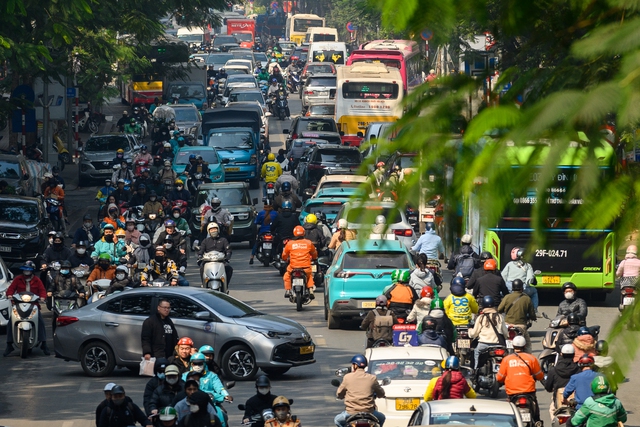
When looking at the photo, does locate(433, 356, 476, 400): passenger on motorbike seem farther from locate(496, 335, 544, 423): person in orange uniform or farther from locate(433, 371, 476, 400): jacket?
locate(496, 335, 544, 423): person in orange uniform

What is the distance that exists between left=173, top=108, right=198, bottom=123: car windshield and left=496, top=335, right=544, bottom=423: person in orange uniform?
137 ft

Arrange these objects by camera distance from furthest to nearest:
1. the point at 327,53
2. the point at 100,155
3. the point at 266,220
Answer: the point at 327,53 < the point at 100,155 < the point at 266,220

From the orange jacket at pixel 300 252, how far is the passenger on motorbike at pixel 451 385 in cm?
1029

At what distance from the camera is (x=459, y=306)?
20.1 meters

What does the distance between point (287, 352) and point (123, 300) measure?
2731 mm

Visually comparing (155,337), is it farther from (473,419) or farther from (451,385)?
(473,419)

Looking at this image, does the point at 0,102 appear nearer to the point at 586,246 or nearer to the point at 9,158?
the point at 9,158

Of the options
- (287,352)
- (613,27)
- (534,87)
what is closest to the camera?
(613,27)

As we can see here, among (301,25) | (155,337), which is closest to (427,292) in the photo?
(155,337)

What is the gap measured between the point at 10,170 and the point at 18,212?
14.8 ft

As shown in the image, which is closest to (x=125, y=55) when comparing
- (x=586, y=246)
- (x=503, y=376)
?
(x=503, y=376)

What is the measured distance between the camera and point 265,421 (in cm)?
1395

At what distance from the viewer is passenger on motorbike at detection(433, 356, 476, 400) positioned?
14484 mm

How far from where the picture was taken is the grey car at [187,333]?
19750mm
